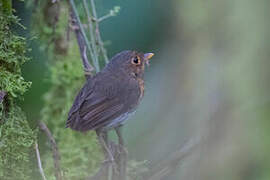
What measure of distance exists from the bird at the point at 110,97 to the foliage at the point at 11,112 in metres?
0.70

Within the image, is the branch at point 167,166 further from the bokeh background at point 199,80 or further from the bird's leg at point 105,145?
the bird's leg at point 105,145

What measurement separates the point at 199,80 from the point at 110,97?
75 centimetres

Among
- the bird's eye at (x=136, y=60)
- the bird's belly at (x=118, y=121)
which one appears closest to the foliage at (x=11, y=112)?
the bird's belly at (x=118, y=121)

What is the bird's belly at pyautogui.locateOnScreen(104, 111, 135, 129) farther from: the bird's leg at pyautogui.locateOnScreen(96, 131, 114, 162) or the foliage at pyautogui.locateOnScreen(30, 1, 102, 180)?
the foliage at pyautogui.locateOnScreen(30, 1, 102, 180)

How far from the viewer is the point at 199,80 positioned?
4.07 m

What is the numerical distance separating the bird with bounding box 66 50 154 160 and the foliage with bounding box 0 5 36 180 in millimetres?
702

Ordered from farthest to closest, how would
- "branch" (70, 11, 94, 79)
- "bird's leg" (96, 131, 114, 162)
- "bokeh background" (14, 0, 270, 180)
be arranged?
"branch" (70, 11, 94, 79), "bird's leg" (96, 131, 114, 162), "bokeh background" (14, 0, 270, 180)

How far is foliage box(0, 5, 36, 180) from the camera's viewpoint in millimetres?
2600

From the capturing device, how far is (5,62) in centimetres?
263

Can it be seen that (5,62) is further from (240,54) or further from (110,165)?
(240,54)

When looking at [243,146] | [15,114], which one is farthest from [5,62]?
[243,146]

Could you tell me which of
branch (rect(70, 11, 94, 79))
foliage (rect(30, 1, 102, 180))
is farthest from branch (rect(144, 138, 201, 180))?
foliage (rect(30, 1, 102, 180))

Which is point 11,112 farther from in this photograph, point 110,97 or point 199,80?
point 199,80

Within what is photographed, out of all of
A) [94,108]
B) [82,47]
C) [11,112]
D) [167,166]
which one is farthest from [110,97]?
[167,166]
